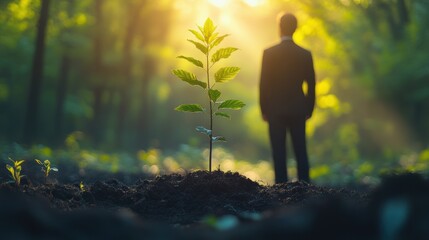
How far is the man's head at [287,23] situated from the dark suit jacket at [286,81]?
19 centimetres

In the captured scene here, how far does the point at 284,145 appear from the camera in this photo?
10102mm

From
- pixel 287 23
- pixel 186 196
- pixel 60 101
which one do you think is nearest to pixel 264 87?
pixel 287 23

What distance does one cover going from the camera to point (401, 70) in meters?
27.4

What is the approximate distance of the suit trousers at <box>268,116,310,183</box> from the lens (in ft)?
33.0

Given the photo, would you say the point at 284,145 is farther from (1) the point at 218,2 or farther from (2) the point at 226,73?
(1) the point at 218,2

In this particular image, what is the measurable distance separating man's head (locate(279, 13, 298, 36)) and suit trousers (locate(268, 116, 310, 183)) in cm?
126

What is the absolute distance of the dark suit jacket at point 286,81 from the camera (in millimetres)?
10008

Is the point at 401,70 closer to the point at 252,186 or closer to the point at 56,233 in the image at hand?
the point at 252,186

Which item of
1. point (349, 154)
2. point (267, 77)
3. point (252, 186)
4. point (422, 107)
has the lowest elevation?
point (252, 186)

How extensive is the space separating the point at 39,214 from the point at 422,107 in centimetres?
2908

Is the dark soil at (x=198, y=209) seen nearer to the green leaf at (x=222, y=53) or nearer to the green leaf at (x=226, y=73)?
the green leaf at (x=226, y=73)

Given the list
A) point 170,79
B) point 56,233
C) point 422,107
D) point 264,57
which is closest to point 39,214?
point 56,233

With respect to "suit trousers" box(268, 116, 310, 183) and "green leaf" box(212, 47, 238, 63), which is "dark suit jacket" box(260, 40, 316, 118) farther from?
"green leaf" box(212, 47, 238, 63)

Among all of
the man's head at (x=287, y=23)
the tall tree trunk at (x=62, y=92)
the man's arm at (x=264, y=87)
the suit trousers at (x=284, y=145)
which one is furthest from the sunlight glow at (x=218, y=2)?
the suit trousers at (x=284, y=145)
